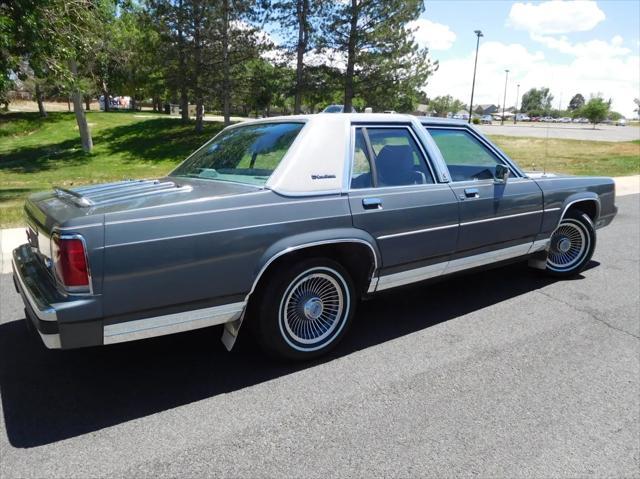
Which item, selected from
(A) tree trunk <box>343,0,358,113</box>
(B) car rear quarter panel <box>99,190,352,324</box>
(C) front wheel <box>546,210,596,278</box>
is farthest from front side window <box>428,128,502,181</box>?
(A) tree trunk <box>343,0,358,113</box>

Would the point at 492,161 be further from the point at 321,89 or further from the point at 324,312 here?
the point at 321,89

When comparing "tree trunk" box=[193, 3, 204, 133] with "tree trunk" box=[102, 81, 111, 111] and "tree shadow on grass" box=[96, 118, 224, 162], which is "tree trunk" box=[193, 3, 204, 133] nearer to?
"tree shadow on grass" box=[96, 118, 224, 162]

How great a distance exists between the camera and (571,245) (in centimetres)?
539

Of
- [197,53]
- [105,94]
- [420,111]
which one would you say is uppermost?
[197,53]

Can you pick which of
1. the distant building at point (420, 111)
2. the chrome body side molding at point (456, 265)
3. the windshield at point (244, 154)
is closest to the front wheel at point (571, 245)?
the chrome body side molding at point (456, 265)

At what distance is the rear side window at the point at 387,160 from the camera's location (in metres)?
3.64

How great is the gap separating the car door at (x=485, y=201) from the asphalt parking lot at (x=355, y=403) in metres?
0.61

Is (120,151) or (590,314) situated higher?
(120,151)

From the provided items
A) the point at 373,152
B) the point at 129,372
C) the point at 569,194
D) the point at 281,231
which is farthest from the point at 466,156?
the point at 129,372

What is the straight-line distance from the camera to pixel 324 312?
3576 mm

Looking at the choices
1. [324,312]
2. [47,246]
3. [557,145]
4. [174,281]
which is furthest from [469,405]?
[557,145]

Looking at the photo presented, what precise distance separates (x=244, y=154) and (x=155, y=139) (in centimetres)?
2687

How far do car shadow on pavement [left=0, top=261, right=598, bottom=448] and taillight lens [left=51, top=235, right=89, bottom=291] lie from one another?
81 cm

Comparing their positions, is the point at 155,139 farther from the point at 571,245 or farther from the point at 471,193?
the point at 471,193
